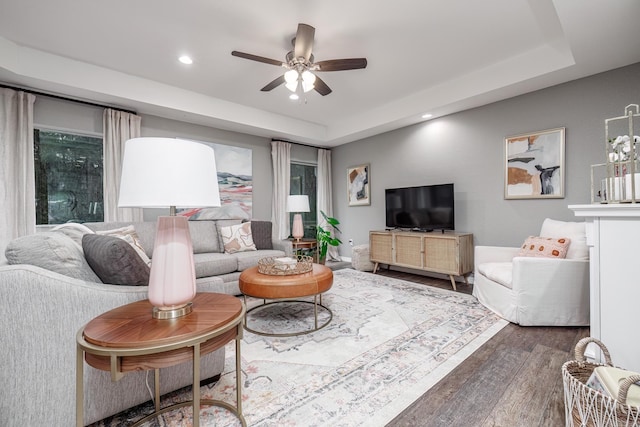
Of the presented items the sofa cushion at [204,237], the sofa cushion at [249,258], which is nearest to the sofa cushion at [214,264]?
the sofa cushion at [249,258]

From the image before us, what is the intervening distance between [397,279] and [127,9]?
4.20m

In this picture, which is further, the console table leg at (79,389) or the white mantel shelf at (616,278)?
the white mantel shelf at (616,278)

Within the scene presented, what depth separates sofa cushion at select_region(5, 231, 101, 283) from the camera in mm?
1238

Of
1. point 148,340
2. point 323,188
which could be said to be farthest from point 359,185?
point 148,340

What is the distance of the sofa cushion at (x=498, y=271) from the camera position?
8.50 ft

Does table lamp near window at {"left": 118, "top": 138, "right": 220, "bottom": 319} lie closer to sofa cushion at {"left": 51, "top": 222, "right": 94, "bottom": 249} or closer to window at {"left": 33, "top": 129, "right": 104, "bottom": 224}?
sofa cushion at {"left": 51, "top": 222, "right": 94, "bottom": 249}

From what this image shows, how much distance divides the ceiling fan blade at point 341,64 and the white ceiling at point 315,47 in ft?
0.93

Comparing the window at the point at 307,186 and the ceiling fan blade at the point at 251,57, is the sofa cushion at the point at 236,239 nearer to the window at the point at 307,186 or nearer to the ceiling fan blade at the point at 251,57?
the window at the point at 307,186

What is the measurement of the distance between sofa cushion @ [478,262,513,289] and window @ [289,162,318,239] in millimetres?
3383

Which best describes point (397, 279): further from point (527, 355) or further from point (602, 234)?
point (602, 234)

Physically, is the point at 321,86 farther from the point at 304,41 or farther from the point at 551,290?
the point at 551,290

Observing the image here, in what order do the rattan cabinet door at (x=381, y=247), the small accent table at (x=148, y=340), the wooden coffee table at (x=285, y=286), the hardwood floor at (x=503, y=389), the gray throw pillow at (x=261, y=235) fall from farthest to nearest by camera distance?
the rattan cabinet door at (x=381, y=247)
the gray throw pillow at (x=261, y=235)
the wooden coffee table at (x=285, y=286)
the hardwood floor at (x=503, y=389)
the small accent table at (x=148, y=340)

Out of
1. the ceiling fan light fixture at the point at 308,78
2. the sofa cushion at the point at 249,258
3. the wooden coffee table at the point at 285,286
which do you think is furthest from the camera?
the sofa cushion at the point at 249,258

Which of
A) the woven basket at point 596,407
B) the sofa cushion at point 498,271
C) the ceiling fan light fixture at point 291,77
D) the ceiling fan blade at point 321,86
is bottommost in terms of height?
the woven basket at point 596,407
